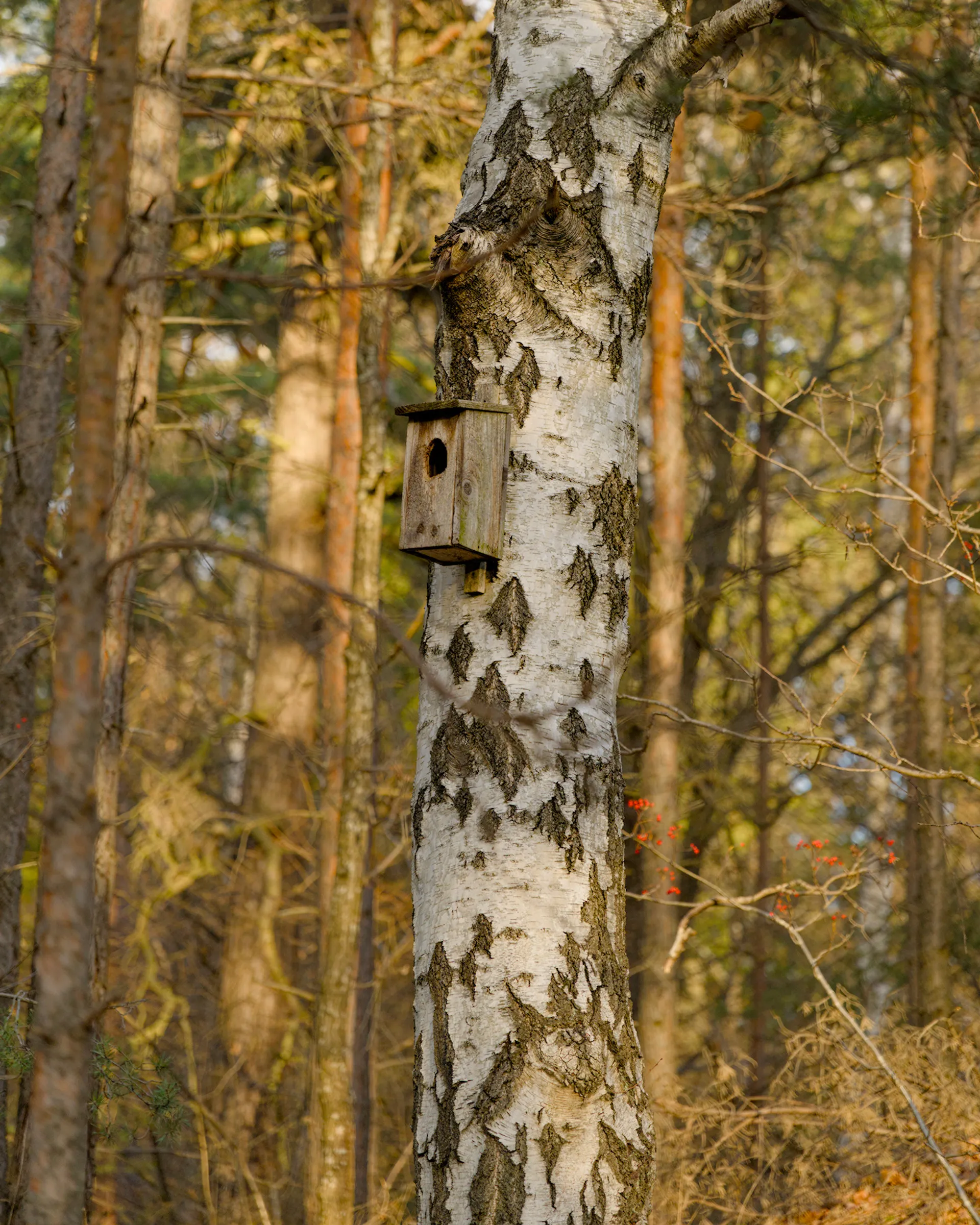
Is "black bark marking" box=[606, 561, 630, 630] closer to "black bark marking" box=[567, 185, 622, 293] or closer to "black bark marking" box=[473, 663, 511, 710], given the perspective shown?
"black bark marking" box=[473, 663, 511, 710]

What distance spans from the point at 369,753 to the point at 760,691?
203 inches

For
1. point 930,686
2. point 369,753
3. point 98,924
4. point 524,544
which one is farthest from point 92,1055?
point 930,686

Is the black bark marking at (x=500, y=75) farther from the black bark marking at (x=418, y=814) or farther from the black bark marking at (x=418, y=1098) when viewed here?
the black bark marking at (x=418, y=1098)

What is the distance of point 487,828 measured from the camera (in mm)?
2680

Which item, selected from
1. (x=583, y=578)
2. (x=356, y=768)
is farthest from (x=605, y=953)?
(x=356, y=768)

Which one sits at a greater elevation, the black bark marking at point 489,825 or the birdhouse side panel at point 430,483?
the birdhouse side panel at point 430,483

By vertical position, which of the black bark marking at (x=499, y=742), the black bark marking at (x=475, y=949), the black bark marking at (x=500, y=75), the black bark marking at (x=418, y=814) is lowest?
the black bark marking at (x=475, y=949)

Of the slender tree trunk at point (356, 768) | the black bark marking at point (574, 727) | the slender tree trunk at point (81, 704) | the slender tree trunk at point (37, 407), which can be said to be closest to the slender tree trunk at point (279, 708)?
the slender tree trunk at point (356, 768)

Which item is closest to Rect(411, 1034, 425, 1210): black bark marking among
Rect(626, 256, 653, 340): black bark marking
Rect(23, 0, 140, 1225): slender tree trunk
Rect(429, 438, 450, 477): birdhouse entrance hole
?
Rect(23, 0, 140, 1225): slender tree trunk

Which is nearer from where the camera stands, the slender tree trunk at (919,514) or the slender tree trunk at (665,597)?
the slender tree trunk at (665,597)

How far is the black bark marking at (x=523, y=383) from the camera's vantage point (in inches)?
115

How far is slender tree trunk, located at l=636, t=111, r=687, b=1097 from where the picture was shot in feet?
25.2

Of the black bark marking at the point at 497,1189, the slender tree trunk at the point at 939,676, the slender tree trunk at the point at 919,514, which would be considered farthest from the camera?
the slender tree trunk at the point at 919,514

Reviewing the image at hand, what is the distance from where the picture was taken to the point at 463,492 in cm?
284
